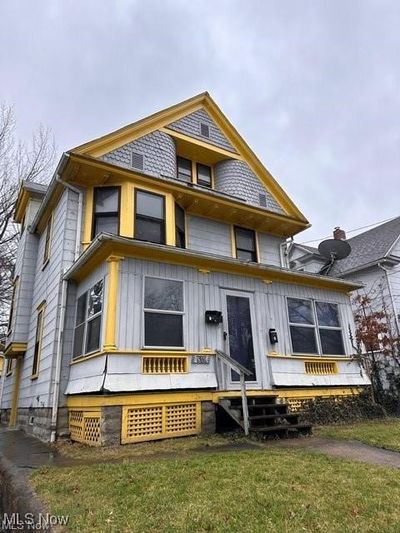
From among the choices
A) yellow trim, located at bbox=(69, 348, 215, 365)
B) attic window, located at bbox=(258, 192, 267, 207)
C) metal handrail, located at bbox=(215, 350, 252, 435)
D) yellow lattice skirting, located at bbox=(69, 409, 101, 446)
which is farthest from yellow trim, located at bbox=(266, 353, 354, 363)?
attic window, located at bbox=(258, 192, 267, 207)

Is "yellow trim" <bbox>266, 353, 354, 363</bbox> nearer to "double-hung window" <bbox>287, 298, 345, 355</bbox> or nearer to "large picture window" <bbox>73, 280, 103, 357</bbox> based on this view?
"double-hung window" <bbox>287, 298, 345, 355</bbox>

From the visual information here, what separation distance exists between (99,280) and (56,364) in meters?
2.15

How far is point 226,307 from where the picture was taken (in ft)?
27.2

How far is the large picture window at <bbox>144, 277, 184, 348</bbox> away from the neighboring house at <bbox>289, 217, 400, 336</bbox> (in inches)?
375

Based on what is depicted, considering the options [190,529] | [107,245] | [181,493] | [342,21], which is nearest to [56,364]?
[107,245]

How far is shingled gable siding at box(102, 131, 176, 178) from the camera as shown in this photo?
9.87 meters

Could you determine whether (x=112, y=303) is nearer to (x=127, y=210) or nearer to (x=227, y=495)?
(x=127, y=210)

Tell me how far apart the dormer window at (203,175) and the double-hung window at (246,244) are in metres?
1.85

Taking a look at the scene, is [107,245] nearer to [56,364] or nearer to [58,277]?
[58,277]

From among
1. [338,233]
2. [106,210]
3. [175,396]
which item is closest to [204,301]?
[175,396]

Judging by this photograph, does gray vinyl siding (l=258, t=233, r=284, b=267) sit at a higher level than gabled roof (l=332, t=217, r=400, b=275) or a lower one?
lower

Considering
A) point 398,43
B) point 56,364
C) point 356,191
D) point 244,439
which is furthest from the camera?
point 356,191

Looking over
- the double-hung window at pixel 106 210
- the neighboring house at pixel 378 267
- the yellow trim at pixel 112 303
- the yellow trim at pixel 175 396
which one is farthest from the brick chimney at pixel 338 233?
the yellow trim at pixel 112 303

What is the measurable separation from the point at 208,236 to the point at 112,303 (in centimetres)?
472
